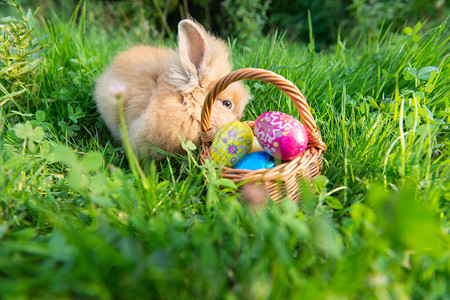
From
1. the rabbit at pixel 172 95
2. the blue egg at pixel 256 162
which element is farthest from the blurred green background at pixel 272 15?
the blue egg at pixel 256 162

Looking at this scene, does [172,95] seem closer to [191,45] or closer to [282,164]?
[191,45]

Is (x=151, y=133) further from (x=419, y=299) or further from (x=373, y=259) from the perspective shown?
(x=419, y=299)

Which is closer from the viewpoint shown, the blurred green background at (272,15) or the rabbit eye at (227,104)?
the rabbit eye at (227,104)

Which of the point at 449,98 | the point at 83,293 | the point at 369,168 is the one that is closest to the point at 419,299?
the point at 369,168

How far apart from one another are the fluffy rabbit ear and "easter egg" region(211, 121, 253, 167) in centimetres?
46

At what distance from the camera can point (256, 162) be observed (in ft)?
5.55

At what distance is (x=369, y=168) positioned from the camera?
1.67m

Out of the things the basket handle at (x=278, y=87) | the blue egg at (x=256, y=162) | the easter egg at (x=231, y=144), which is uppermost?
the basket handle at (x=278, y=87)

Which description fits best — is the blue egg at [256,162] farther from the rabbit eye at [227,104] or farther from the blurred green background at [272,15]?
the blurred green background at [272,15]

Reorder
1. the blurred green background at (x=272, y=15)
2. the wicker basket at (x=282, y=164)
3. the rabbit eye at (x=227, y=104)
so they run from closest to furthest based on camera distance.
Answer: the wicker basket at (x=282, y=164) < the rabbit eye at (x=227, y=104) < the blurred green background at (x=272, y=15)

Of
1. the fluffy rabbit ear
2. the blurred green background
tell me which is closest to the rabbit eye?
the fluffy rabbit ear

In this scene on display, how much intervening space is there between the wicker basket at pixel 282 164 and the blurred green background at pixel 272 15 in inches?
132


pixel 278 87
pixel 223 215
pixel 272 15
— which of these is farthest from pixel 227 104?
pixel 272 15

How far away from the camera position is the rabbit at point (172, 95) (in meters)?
1.85
